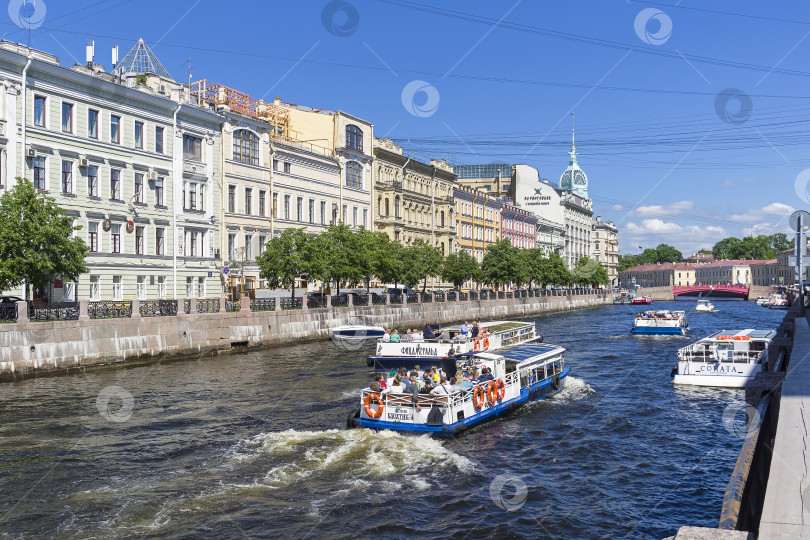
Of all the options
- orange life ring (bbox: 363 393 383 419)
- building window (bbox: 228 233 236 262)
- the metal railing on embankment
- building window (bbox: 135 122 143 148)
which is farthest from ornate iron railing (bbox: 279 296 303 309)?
the metal railing on embankment

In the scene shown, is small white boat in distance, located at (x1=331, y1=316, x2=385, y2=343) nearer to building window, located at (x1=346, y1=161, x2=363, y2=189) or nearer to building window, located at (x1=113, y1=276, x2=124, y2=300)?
building window, located at (x1=113, y1=276, x2=124, y2=300)

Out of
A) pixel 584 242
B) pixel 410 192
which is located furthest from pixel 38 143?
pixel 584 242

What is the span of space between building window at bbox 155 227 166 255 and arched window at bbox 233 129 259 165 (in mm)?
8790

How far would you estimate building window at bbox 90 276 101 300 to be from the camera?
38562mm

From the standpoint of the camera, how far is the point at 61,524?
479 inches

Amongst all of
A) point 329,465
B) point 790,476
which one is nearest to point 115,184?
point 329,465

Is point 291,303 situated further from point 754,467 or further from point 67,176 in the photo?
point 754,467

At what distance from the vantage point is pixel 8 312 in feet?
88.9

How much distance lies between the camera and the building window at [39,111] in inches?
1400

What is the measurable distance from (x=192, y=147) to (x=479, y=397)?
32592mm

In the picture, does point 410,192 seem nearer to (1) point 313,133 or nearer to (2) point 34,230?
(1) point 313,133

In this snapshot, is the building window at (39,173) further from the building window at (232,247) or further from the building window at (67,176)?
the building window at (232,247)

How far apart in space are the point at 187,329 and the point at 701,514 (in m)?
26.3

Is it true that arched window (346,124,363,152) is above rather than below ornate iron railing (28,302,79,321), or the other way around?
above
